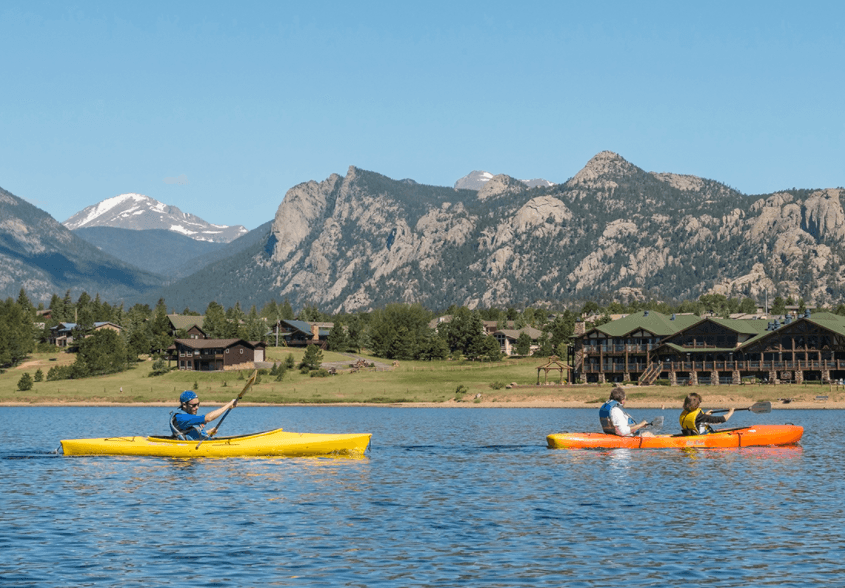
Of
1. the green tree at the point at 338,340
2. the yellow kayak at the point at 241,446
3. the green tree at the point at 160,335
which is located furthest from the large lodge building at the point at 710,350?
the yellow kayak at the point at 241,446

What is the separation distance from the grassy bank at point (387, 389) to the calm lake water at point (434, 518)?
5156 centimetres

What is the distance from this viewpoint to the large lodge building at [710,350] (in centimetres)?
11225

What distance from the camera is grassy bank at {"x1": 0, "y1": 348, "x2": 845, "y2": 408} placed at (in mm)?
96938

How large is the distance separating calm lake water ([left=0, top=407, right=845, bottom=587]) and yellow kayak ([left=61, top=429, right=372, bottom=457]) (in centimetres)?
55

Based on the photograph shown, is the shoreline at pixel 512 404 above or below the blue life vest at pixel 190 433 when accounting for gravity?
below

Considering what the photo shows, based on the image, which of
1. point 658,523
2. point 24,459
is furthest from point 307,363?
point 658,523

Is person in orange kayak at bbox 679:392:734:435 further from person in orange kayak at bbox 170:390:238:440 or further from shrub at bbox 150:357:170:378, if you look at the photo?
shrub at bbox 150:357:170:378

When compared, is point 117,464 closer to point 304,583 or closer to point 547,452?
point 547,452

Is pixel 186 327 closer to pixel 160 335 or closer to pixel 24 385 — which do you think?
pixel 160 335

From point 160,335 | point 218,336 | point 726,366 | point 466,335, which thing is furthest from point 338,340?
point 726,366

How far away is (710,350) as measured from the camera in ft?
381

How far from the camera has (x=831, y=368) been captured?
111000mm

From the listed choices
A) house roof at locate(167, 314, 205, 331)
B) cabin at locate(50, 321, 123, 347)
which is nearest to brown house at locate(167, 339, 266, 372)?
house roof at locate(167, 314, 205, 331)

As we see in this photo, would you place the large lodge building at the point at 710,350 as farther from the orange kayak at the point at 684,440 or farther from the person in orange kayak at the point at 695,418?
the person in orange kayak at the point at 695,418
